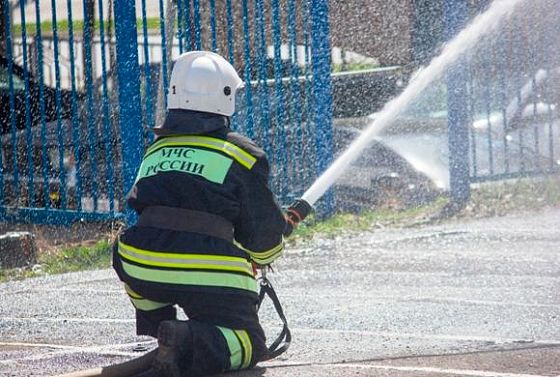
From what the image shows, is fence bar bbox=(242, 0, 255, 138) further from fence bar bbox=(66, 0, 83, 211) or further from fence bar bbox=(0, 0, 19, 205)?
fence bar bbox=(0, 0, 19, 205)

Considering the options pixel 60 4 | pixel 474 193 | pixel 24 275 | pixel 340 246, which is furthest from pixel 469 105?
pixel 60 4

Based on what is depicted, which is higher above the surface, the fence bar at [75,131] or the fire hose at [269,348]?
the fence bar at [75,131]

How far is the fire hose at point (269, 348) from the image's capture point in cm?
472

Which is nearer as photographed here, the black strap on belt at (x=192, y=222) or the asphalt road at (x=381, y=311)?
the black strap on belt at (x=192, y=222)

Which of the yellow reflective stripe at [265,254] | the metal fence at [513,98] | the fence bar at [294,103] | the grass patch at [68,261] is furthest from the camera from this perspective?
the metal fence at [513,98]

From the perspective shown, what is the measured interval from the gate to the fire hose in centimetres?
383

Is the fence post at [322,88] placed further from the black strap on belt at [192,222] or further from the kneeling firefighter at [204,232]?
the black strap on belt at [192,222]

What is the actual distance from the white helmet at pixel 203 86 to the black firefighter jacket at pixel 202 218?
7 cm

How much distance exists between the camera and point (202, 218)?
4949 millimetres

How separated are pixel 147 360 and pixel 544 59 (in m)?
7.21

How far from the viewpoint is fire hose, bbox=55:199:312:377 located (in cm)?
472

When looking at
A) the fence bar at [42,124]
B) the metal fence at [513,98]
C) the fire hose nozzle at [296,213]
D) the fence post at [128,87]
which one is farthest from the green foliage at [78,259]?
the fire hose nozzle at [296,213]

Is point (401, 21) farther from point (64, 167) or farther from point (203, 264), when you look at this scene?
point (203, 264)

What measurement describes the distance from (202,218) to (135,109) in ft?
13.4
